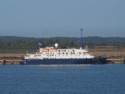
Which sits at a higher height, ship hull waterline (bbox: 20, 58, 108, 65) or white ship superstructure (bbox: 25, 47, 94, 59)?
white ship superstructure (bbox: 25, 47, 94, 59)

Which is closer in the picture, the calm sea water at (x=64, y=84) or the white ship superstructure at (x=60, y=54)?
the calm sea water at (x=64, y=84)

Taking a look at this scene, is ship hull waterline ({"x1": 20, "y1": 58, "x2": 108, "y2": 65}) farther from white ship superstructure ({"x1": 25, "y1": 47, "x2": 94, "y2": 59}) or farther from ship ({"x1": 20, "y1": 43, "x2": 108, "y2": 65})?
white ship superstructure ({"x1": 25, "y1": 47, "x2": 94, "y2": 59})

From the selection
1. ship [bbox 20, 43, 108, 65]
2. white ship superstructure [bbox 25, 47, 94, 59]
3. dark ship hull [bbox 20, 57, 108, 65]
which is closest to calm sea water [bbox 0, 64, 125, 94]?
dark ship hull [bbox 20, 57, 108, 65]

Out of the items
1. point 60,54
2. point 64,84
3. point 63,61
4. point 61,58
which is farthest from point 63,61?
point 64,84

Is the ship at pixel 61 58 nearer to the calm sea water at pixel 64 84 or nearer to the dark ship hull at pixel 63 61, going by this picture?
the dark ship hull at pixel 63 61

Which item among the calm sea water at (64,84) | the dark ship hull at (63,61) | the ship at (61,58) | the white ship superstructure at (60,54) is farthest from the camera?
the white ship superstructure at (60,54)

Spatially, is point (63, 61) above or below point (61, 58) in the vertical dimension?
below

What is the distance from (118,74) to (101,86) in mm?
18333

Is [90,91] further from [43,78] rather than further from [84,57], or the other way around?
[84,57]

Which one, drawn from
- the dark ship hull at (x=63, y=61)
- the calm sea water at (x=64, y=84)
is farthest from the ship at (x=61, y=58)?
the calm sea water at (x=64, y=84)

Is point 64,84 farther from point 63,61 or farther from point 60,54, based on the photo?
point 60,54

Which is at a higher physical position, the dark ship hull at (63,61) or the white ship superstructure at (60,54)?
the white ship superstructure at (60,54)

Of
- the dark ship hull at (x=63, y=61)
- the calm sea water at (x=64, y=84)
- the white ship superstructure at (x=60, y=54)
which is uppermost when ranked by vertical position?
the white ship superstructure at (x=60, y=54)

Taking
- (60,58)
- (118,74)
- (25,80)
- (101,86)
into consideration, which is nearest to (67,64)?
(60,58)
